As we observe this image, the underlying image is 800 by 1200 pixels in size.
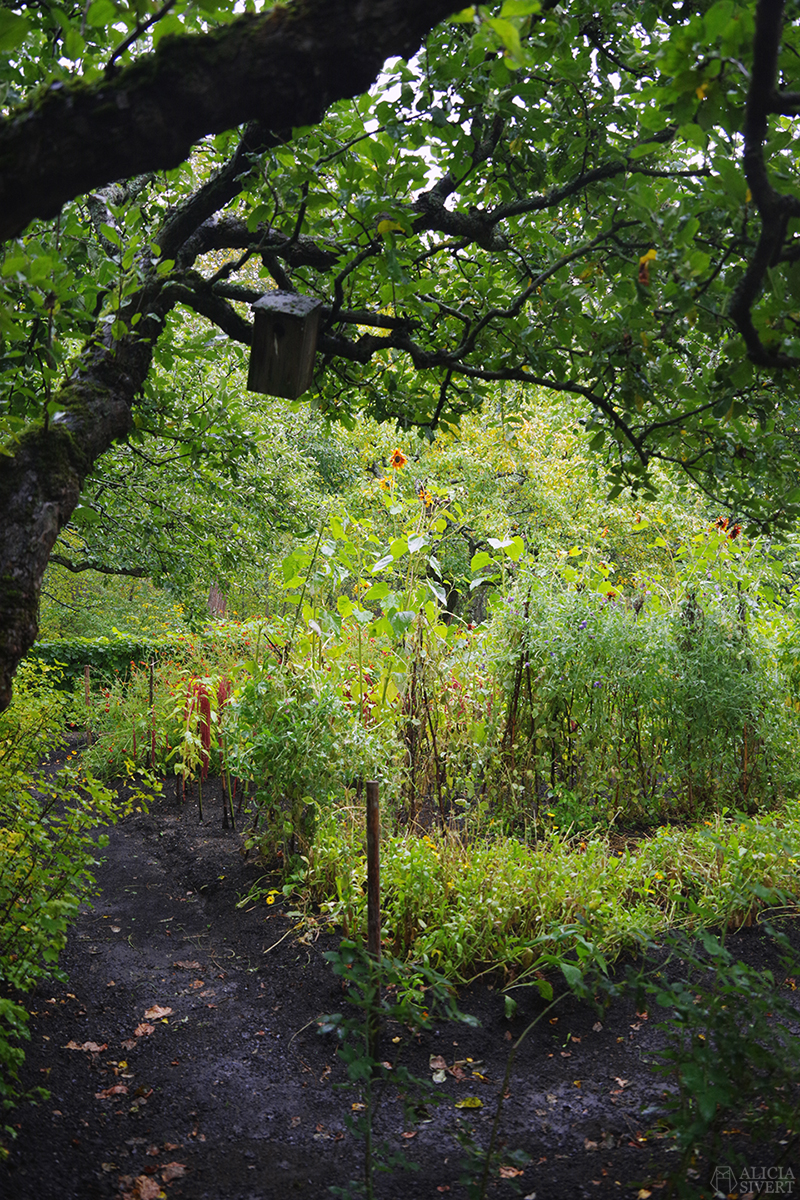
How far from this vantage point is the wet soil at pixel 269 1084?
206 cm

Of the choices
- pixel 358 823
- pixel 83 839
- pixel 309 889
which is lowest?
pixel 309 889

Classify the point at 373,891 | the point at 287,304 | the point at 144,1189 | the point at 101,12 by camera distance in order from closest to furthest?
the point at 101,12, the point at 144,1189, the point at 287,304, the point at 373,891

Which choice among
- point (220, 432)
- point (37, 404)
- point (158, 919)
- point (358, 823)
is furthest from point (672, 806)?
point (37, 404)

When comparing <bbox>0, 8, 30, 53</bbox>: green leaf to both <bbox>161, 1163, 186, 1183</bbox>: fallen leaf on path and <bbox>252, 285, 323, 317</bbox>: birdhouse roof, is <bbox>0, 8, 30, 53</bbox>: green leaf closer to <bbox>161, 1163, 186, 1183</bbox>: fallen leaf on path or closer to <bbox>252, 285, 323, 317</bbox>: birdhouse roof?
<bbox>252, 285, 323, 317</bbox>: birdhouse roof

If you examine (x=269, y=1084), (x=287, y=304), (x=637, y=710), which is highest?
(x=287, y=304)

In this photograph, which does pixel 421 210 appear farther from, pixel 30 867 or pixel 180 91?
pixel 30 867

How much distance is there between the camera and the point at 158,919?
3.89 meters

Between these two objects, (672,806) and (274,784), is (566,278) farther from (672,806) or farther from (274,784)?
(672,806)

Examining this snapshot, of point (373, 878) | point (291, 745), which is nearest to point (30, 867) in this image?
point (373, 878)

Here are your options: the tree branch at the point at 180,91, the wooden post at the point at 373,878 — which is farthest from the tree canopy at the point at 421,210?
the wooden post at the point at 373,878

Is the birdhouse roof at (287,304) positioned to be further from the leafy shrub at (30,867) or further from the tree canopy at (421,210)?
the leafy shrub at (30,867)

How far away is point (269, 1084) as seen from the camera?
2.58 meters

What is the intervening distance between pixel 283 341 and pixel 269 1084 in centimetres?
246

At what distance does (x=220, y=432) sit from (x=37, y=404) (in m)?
1.93
